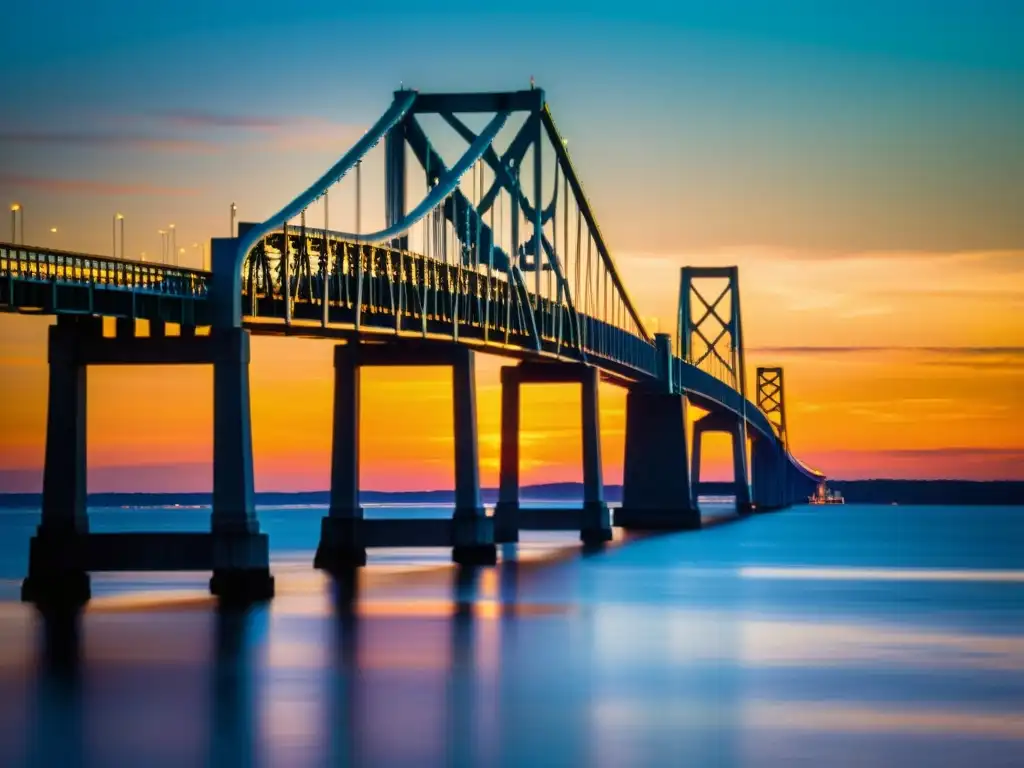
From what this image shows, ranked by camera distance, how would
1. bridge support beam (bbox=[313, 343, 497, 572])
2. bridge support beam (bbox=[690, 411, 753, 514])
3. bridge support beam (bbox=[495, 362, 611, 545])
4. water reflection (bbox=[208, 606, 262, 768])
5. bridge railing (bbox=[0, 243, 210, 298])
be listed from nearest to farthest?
water reflection (bbox=[208, 606, 262, 768]), bridge railing (bbox=[0, 243, 210, 298]), bridge support beam (bbox=[313, 343, 497, 572]), bridge support beam (bbox=[495, 362, 611, 545]), bridge support beam (bbox=[690, 411, 753, 514])

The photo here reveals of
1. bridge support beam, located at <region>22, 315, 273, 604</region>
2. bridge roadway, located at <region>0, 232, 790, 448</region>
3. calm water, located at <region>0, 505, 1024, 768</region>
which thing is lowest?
calm water, located at <region>0, 505, 1024, 768</region>

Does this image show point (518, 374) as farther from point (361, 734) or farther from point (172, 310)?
point (361, 734)

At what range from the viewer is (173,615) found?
5009 cm

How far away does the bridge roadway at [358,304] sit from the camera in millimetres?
44969

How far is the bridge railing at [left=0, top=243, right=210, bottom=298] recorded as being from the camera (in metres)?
44.1

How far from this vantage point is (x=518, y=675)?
36.6 metres

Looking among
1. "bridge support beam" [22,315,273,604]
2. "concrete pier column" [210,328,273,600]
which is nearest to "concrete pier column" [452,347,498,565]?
"bridge support beam" [22,315,273,604]

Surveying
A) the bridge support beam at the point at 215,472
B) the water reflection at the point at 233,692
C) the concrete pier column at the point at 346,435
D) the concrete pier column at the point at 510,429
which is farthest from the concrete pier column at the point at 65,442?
the concrete pier column at the point at 510,429

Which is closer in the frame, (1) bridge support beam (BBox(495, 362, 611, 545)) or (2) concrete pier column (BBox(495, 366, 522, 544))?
(1) bridge support beam (BBox(495, 362, 611, 545))

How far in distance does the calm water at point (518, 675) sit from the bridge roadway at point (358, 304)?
22.7 feet

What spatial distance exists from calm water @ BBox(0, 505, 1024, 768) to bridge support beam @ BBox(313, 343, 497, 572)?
156cm

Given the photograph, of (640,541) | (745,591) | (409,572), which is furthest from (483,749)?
(640,541)

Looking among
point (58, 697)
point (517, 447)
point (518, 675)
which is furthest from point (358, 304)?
point (517, 447)

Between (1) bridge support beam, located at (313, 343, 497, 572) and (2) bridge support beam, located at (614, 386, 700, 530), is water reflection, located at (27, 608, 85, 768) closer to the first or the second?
Result: (1) bridge support beam, located at (313, 343, 497, 572)
